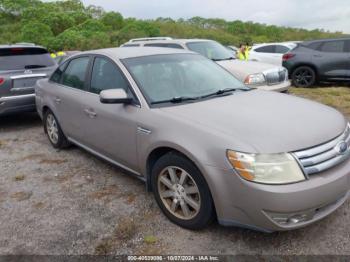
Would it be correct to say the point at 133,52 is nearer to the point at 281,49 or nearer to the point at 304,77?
the point at 304,77

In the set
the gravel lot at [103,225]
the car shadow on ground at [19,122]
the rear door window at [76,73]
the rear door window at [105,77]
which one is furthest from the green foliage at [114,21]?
the rear door window at [105,77]

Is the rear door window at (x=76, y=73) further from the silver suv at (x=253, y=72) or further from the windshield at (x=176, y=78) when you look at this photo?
the silver suv at (x=253, y=72)

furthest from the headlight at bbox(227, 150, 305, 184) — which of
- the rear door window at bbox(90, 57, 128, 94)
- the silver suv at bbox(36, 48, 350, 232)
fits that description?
the rear door window at bbox(90, 57, 128, 94)

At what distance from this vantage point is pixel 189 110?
10.4ft

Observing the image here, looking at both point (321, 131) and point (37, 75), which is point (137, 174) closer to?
point (321, 131)

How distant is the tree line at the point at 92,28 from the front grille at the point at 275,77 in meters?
23.2

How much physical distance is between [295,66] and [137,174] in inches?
331

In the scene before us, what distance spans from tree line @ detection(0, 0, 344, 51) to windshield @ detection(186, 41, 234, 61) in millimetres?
21376

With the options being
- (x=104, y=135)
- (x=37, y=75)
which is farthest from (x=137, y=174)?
(x=37, y=75)

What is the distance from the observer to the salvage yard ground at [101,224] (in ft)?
9.41

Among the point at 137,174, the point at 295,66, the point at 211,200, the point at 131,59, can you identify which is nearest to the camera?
the point at 211,200

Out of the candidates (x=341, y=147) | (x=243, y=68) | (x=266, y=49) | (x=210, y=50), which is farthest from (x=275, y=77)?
(x=266, y=49)

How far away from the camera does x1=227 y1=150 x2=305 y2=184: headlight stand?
8.13ft

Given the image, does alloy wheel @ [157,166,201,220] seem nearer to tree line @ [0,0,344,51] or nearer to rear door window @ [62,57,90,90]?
rear door window @ [62,57,90,90]
